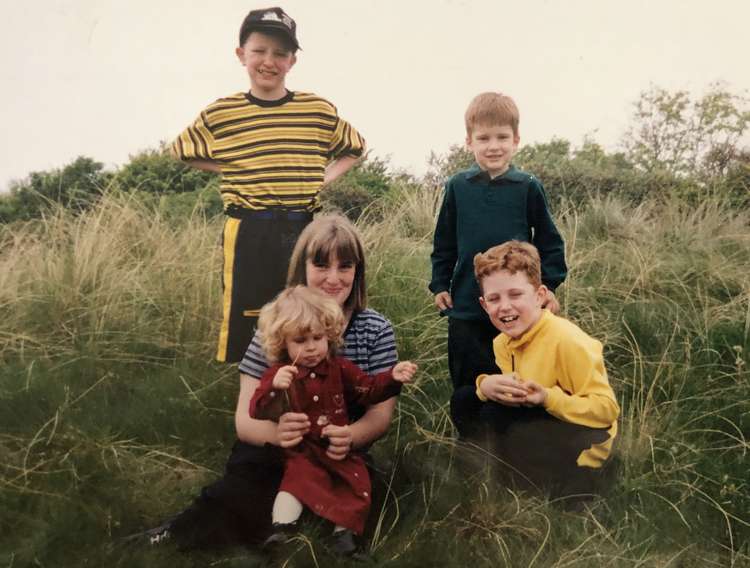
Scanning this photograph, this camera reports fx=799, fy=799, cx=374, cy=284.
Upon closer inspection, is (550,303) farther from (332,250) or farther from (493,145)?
(332,250)

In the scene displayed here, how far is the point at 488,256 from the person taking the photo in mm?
2977

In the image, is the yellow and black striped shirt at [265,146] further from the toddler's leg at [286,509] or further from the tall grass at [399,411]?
the toddler's leg at [286,509]

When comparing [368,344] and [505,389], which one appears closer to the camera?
[505,389]

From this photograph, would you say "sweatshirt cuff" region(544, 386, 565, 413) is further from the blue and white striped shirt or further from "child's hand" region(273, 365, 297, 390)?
"child's hand" region(273, 365, 297, 390)

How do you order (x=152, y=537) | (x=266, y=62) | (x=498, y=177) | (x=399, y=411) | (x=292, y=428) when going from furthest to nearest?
(x=399, y=411) → (x=266, y=62) → (x=498, y=177) → (x=152, y=537) → (x=292, y=428)

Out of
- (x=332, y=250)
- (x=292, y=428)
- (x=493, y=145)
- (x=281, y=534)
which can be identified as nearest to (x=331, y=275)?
(x=332, y=250)

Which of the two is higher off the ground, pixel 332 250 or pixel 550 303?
pixel 332 250

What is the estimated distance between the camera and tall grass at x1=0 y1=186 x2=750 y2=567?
288cm

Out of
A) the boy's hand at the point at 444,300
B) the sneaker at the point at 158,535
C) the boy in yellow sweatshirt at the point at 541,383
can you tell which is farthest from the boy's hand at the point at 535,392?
the sneaker at the point at 158,535

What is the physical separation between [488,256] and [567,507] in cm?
102

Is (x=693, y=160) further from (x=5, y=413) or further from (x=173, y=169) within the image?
(x=5, y=413)

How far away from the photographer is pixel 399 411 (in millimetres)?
3857

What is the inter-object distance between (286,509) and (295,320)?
2.13ft

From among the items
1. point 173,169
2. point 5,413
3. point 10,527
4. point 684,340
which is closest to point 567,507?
point 684,340
